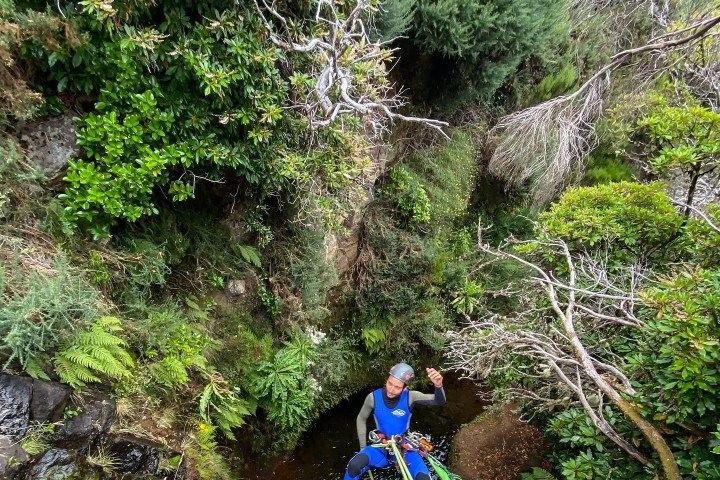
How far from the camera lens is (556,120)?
773 centimetres

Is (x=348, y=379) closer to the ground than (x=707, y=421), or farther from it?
closer to the ground

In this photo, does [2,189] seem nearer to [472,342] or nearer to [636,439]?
[472,342]

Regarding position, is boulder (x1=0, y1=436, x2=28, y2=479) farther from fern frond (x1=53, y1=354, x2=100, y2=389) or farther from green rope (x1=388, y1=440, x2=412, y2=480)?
green rope (x1=388, y1=440, x2=412, y2=480)

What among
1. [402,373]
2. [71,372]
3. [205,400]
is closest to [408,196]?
[402,373]

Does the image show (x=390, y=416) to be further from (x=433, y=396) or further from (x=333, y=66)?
(x=333, y=66)

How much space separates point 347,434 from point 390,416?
8.68ft

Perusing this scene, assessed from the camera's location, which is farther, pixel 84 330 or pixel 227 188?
pixel 227 188

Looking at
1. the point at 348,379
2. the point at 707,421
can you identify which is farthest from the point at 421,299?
the point at 707,421

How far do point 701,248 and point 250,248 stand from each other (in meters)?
5.45

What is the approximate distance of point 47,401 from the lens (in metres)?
3.51

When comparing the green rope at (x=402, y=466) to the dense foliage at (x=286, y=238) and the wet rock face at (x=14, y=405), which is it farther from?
the wet rock face at (x=14, y=405)

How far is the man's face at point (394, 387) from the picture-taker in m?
5.16

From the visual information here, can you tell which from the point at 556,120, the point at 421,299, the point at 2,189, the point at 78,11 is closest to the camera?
the point at 78,11

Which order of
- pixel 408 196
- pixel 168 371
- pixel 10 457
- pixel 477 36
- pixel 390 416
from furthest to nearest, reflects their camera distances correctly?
pixel 408 196, pixel 477 36, pixel 390 416, pixel 168 371, pixel 10 457
